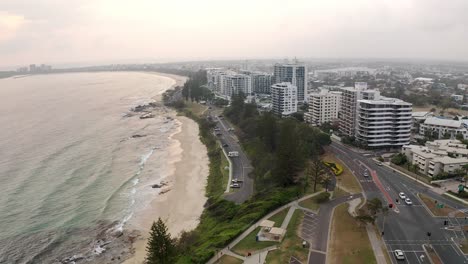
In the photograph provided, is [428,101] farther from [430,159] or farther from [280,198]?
[280,198]

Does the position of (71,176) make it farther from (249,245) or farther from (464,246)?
(464,246)

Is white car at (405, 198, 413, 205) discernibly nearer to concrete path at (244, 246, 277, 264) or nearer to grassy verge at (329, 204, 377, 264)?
grassy verge at (329, 204, 377, 264)

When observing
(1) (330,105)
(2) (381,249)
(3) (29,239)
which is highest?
(1) (330,105)

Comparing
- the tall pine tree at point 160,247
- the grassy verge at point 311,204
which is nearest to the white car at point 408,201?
the grassy verge at point 311,204

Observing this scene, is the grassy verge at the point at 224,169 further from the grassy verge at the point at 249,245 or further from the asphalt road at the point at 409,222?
the asphalt road at the point at 409,222

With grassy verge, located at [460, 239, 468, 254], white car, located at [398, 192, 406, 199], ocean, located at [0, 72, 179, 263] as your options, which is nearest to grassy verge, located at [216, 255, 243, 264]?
ocean, located at [0, 72, 179, 263]

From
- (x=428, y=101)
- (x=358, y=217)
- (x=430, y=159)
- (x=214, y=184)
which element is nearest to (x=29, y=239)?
(x=214, y=184)
